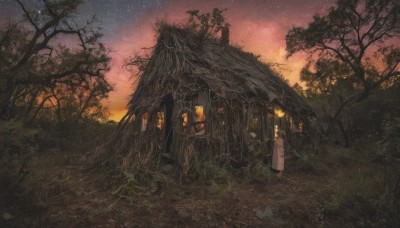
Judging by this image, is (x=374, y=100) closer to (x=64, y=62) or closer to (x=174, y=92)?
(x=174, y=92)

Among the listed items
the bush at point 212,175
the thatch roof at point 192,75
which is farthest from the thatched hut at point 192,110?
the bush at point 212,175

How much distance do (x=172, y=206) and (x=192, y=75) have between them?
17.2ft

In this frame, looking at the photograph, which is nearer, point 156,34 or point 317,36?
point 156,34

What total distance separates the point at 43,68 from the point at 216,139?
13.1 m

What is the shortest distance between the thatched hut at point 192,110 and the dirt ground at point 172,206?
155 cm

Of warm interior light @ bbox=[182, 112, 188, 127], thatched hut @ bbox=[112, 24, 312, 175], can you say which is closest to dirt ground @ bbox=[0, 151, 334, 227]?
thatched hut @ bbox=[112, 24, 312, 175]

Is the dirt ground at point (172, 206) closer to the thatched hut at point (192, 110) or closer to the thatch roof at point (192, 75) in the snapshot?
the thatched hut at point (192, 110)

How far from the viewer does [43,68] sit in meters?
16.2

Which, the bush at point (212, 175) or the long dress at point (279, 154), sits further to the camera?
the long dress at point (279, 154)

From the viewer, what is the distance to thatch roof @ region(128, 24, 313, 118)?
977 centimetres

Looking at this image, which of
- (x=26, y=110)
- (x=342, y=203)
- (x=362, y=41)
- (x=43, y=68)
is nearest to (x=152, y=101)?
(x=342, y=203)

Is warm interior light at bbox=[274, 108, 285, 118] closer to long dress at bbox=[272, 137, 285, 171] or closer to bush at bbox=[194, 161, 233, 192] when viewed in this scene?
long dress at bbox=[272, 137, 285, 171]

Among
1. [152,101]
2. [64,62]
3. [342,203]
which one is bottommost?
[342,203]

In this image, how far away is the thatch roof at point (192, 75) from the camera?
9.77 metres
